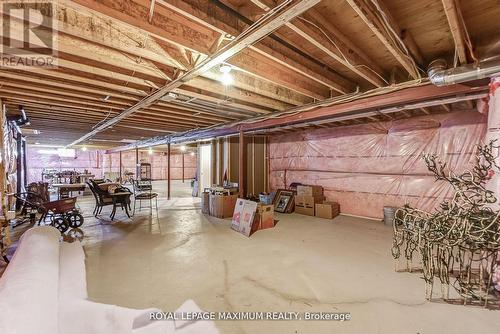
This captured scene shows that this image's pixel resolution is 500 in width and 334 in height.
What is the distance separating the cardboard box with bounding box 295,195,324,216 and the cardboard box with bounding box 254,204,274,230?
153cm

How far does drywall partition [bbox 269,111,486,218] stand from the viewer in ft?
14.0

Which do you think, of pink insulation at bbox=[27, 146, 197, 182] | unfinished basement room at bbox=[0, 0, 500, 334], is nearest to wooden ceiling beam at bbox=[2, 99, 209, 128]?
unfinished basement room at bbox=[0, 0, 500, 334]

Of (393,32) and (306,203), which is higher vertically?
(393,32)

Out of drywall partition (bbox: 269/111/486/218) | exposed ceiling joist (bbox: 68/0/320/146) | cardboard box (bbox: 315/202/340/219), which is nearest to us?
exposed ceiling joist (bbox: 68/0/320/146)

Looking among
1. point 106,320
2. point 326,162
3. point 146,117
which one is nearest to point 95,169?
point 146,117

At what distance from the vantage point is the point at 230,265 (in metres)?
2.84

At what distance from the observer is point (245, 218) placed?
4.19 meters

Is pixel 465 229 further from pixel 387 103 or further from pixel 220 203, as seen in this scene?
pixel 220 203

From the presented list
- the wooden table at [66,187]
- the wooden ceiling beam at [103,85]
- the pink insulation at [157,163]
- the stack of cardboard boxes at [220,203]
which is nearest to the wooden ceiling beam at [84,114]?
the wooden ceiling beam at [103,85]

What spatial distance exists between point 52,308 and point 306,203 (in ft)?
17.0

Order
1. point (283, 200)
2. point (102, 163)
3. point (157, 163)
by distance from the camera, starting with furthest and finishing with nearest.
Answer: point (157, 163)
point (102, 163)
point (283, 200)

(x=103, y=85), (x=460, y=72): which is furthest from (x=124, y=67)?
(x=460, y=72)

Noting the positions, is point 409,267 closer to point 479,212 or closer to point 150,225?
point 479,212

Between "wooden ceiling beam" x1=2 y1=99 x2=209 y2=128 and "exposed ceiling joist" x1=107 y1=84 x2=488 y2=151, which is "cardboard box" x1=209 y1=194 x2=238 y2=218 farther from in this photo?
"wooden ceiling beam" x1=2 y1=99 x2=209 y2=128
